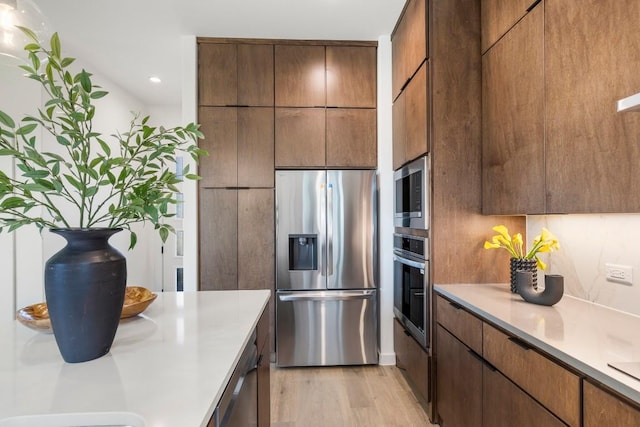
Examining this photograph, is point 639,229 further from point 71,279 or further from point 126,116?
point 126,116

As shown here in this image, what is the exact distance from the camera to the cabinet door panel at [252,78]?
117 inches

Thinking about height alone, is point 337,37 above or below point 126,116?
above

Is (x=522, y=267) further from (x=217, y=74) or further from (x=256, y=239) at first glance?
(x=217, y=74)

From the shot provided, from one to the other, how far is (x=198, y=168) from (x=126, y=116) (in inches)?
80.3

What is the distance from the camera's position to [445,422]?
6.35ft

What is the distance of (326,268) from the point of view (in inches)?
113

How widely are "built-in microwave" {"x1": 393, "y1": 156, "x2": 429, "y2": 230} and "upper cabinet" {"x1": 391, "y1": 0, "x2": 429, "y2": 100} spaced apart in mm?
693

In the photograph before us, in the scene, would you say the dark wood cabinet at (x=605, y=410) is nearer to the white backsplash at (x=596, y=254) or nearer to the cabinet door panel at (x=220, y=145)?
the white backsplash at (x=596, y=254)

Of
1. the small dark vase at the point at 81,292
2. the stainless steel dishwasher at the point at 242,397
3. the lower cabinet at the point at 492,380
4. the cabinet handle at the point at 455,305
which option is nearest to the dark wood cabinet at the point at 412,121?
the cabinet handle at the point at 455,305

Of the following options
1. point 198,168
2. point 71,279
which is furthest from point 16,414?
point 198,168

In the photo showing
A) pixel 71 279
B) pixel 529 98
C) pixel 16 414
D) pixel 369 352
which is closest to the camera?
Result: pixel 16 414

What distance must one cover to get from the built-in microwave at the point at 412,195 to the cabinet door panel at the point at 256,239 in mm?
1118

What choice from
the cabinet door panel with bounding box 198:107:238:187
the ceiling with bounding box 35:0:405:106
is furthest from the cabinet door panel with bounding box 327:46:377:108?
the cabinet door panel with bounding box 198:107:238:187

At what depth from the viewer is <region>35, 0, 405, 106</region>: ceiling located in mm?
2510
